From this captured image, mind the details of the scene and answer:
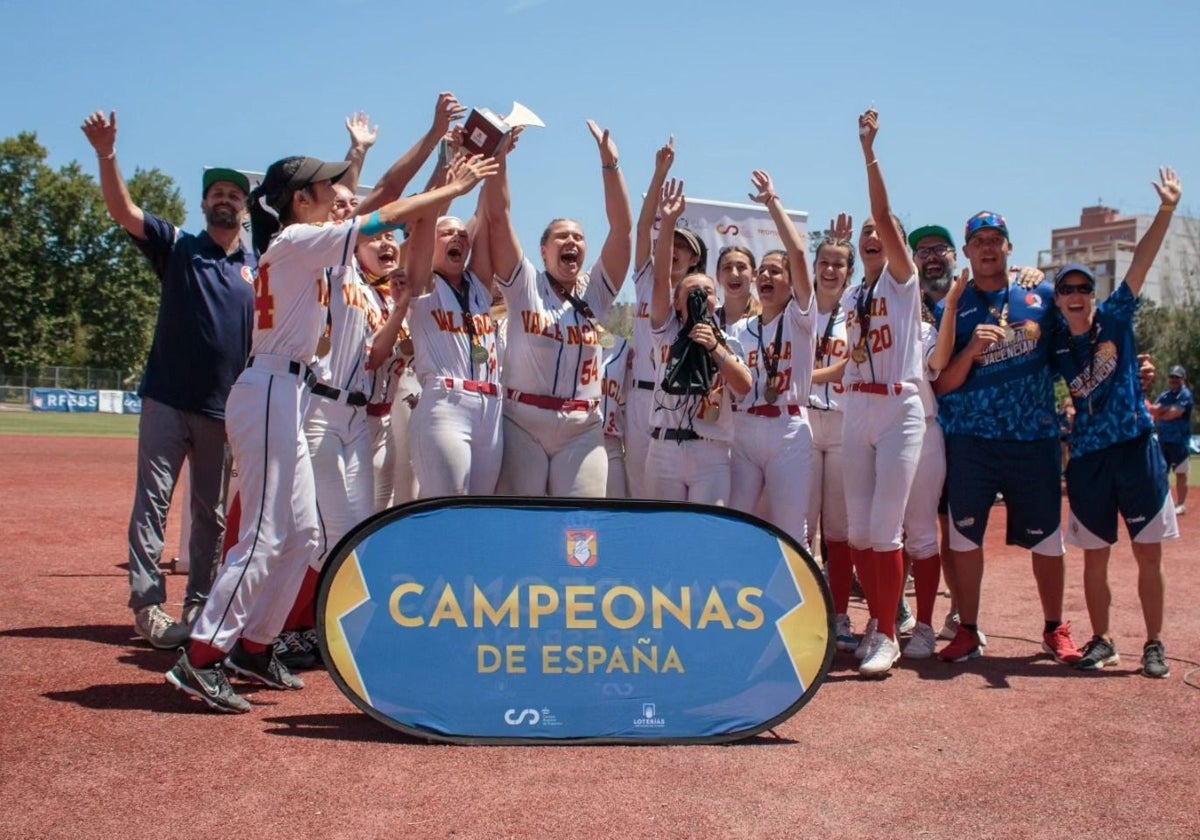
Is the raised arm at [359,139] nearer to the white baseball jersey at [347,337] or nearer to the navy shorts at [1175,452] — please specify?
the white baseball jersey at [347,337]

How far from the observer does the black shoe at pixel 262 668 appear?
5051mm

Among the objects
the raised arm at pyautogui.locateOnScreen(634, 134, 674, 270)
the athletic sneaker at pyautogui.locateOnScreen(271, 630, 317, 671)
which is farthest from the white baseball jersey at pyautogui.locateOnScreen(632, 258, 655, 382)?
the athletic sneaker at pyautogui.locateOnScreen(271, 630, 317, 671)

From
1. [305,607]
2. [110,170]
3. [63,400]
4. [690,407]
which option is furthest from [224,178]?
[63,400]

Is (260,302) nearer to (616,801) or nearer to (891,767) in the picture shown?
(616,801)

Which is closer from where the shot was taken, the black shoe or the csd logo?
the csd logo

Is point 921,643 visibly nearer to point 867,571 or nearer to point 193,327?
point 867,571

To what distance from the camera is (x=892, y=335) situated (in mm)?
5965

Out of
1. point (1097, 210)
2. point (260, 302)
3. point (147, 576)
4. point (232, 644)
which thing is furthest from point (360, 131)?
→ point (1097, 210)

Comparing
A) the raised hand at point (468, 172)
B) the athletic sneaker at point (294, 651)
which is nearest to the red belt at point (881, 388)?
the raised hand at point (468, 172)

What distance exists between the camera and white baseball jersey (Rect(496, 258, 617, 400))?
5.63 metres

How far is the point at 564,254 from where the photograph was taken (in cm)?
577

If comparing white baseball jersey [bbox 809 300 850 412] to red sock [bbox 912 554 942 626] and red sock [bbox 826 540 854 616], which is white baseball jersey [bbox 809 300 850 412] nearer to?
red sock [bbox 826 540 854 616]

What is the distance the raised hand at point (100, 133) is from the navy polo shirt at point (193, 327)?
506mm

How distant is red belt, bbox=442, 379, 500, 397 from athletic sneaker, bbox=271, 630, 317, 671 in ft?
4.92
